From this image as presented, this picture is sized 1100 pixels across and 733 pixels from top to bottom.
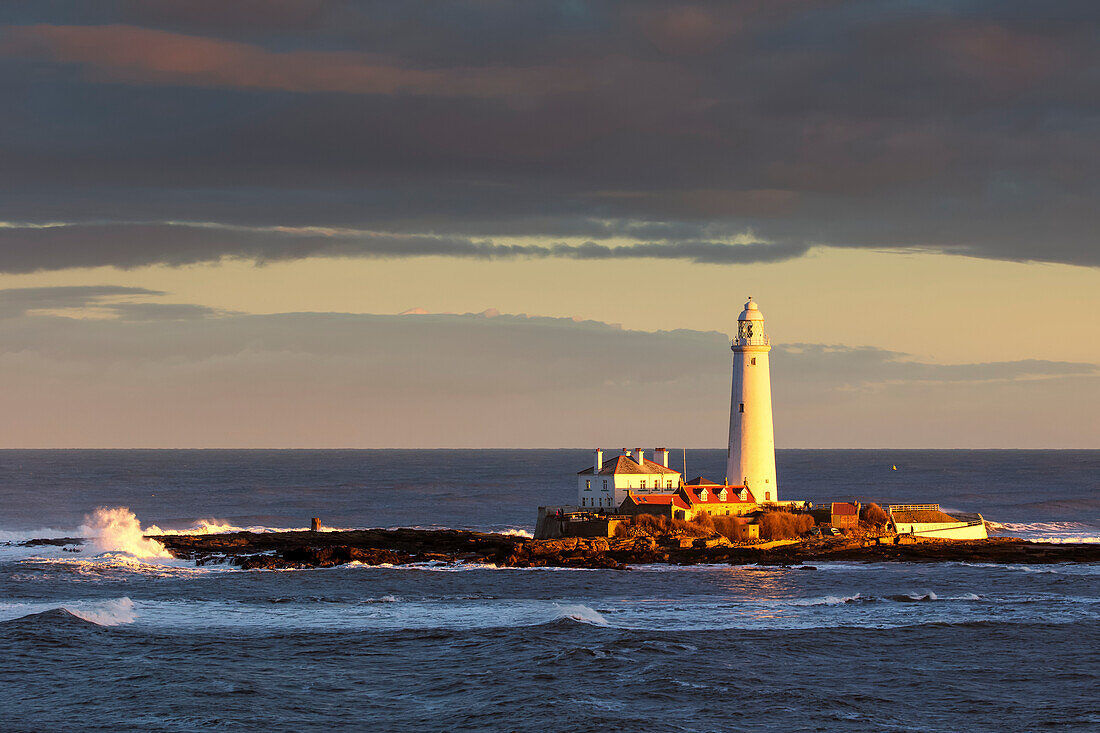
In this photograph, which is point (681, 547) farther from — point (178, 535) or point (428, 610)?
point (178, 535)

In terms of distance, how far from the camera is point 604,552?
59.5 meters

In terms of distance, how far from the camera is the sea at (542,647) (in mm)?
28062

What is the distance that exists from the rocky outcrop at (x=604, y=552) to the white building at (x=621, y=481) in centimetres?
468

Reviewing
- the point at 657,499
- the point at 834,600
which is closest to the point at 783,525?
the point at 657,499

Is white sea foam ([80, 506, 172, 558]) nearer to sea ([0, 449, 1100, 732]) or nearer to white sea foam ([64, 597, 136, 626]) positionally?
sea ([0, 449, 1100, 732])

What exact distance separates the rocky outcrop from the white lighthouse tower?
532cm

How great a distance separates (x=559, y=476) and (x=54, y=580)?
401 feet

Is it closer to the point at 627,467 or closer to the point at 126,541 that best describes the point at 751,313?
the point at 627,467

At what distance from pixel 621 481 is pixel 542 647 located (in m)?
30.9

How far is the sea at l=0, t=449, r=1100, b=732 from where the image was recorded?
28.1m

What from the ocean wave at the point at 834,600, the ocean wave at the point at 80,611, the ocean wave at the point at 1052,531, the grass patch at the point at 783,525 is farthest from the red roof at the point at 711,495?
the ocean wave at the point at 80,611

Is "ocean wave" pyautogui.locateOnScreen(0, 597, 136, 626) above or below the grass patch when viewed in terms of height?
below

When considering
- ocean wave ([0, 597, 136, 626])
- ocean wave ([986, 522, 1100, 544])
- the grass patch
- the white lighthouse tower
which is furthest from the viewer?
ocean wave ([986, 522, 1100, 544])

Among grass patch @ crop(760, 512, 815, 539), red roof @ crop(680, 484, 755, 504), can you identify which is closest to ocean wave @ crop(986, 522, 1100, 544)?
grass patch @ crop(760, 512, 815, 539)
